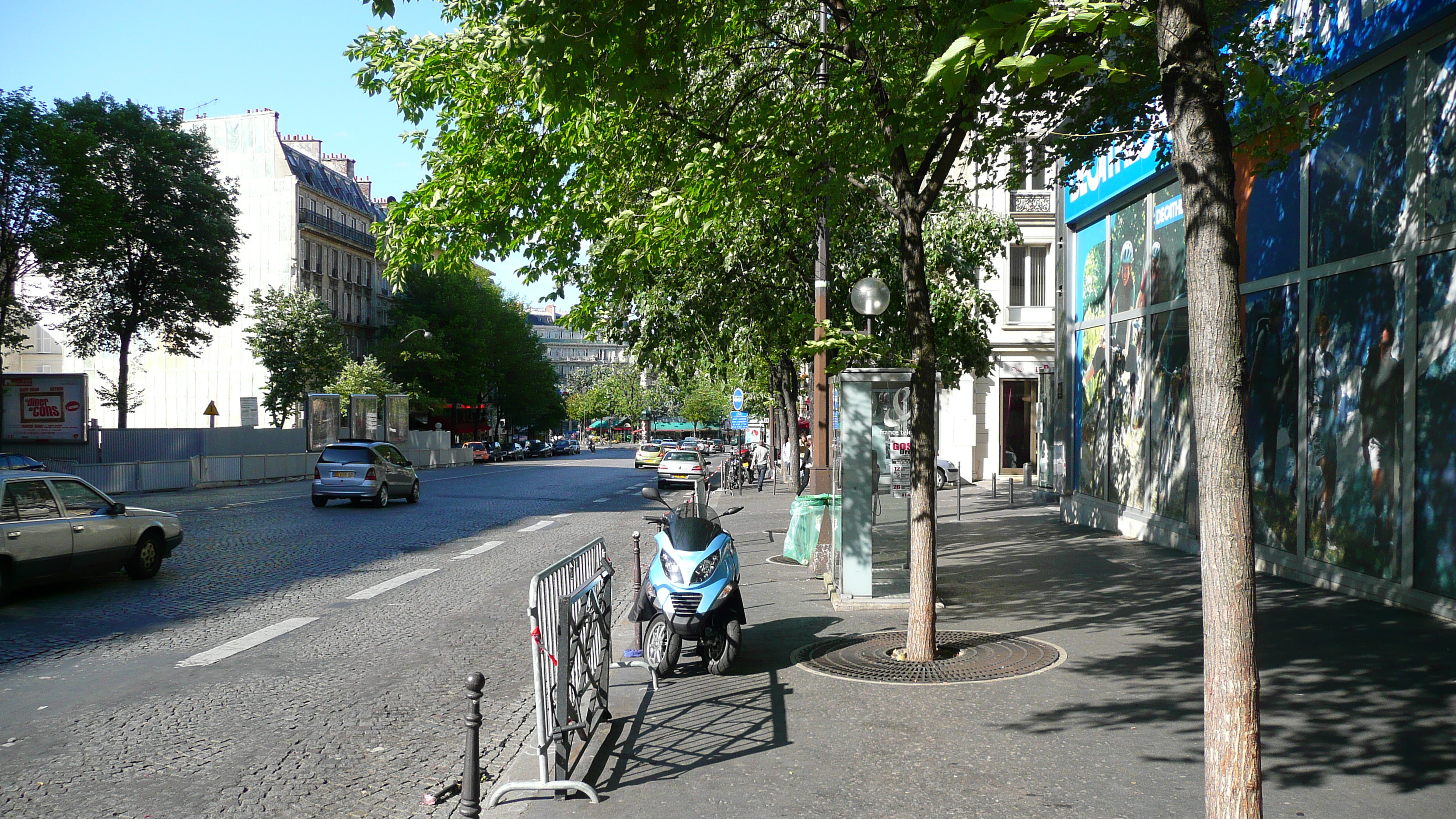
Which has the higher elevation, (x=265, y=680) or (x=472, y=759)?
(x=472, y=759)

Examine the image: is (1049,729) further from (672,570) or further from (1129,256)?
(1129,256)

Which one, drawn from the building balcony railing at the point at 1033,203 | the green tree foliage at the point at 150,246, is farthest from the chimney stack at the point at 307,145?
the building balcony railing at the point at 1033,203

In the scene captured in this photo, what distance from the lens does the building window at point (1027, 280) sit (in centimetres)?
3538

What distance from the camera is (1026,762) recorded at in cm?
558

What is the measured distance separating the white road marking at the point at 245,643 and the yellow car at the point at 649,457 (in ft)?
120

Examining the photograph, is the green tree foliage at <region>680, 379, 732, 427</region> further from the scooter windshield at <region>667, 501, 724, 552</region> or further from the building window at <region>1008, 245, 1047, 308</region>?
the scooter windshield at <region>667, 501, 724, 552</region>

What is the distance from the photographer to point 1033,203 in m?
35.1

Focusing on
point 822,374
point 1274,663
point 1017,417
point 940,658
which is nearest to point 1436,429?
point 1274,663

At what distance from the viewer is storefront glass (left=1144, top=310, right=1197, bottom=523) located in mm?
14680

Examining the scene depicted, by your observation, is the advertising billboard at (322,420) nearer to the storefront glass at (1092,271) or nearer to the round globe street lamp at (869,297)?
the storefront glass at (1092,271)

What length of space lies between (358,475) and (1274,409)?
18.9 m

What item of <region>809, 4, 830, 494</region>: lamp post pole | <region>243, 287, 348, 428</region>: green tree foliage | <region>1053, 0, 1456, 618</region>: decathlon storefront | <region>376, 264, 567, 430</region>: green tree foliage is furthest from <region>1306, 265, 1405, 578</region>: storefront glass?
<region>376, 264, 567, 430</region>: green tree foliage

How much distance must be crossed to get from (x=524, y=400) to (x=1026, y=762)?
260ft

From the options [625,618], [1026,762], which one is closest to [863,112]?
[625,618]
